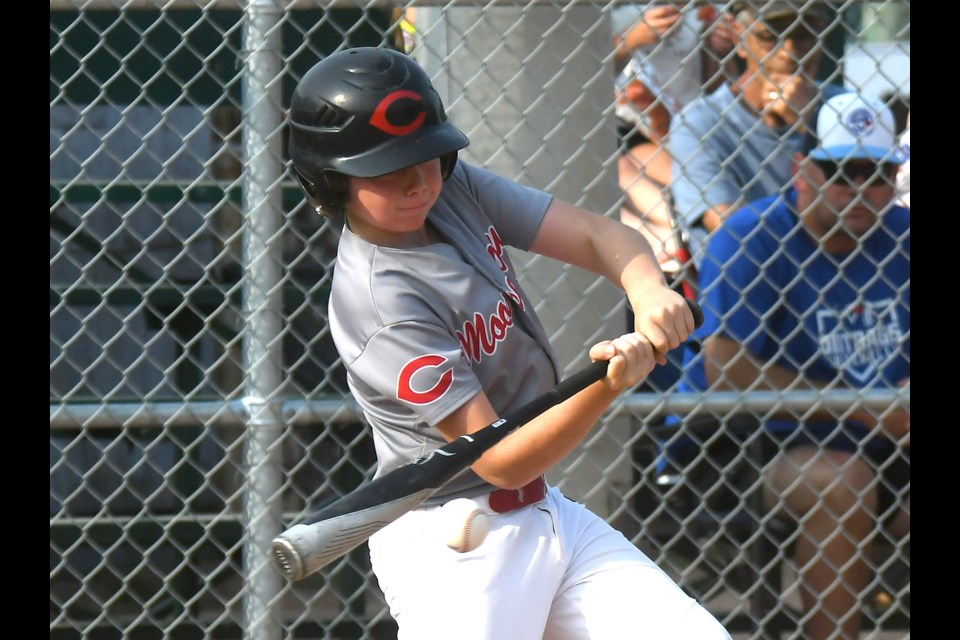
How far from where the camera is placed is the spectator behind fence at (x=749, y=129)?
389cm

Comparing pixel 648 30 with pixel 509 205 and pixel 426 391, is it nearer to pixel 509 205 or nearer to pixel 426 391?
pixel 509 205

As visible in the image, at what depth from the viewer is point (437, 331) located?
7.85ft

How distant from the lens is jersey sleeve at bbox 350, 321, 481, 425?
2340 mm

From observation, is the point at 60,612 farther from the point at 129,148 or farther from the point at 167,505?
the point at 129,148

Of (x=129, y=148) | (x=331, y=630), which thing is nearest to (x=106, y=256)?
(x=129, y=148)

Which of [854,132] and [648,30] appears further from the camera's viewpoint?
[648,30]

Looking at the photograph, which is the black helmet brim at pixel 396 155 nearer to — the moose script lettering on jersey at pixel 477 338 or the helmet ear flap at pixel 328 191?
the helmet ear flap at pixel 328 191

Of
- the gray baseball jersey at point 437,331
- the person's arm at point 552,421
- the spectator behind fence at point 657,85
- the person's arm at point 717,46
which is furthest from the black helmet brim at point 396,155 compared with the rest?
the person's arm at point 717,46

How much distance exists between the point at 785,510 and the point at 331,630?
1.33 m

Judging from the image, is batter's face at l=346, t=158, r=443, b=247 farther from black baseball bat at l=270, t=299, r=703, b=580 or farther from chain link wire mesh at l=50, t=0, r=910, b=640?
chain link wire mesh at l=50, t=0, r=910, b=640

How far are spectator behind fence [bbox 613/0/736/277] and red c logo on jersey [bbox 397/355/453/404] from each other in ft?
5.26

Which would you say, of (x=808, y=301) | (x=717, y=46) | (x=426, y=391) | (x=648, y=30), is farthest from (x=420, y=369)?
(x=717, y=46)

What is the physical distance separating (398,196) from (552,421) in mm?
488

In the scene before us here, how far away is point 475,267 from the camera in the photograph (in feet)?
8.09
